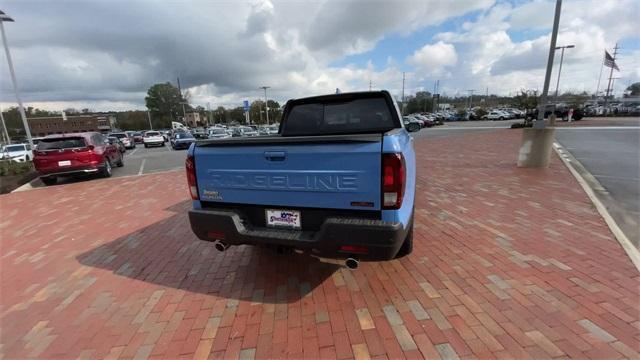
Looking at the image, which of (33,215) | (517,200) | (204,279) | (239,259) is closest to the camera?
(204,279)

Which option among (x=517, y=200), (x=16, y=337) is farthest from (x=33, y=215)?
(x=517, y=200)

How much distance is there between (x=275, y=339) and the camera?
2381 millimetres

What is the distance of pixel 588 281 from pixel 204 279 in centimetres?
396

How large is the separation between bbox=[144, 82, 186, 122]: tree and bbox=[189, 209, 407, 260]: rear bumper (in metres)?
97.7

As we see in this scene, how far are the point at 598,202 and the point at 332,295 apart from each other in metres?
5.47

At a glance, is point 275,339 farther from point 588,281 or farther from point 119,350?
point 588,281

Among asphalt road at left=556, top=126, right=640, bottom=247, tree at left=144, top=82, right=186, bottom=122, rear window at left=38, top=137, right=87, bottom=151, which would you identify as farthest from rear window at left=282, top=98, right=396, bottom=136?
tree at left=144, top=82, right=186, bottom=122

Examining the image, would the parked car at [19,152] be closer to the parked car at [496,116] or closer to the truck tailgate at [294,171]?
the truck tailgate at [294,171]

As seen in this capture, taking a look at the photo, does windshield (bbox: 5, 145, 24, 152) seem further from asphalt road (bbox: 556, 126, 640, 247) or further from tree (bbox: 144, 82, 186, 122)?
tree (bbox: 144, 82, 186, 122)

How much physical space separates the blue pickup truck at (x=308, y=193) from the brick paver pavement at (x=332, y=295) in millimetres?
612

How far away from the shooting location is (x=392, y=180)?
2.24m

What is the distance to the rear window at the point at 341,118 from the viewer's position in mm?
3799

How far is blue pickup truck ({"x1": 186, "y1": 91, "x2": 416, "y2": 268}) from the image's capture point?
89.5 inches

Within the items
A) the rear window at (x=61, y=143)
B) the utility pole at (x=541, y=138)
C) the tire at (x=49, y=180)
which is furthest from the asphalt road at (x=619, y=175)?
the tire at (x=49, y=180)
